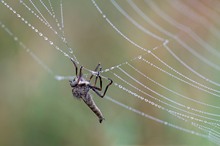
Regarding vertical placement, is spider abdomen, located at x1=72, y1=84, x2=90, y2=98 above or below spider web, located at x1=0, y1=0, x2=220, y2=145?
below

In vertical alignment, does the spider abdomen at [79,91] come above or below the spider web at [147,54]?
below

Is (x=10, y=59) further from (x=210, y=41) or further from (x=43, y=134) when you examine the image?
(x=210, y=41)

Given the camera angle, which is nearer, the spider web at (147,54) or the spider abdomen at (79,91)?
the spider abdomen at (79,91)

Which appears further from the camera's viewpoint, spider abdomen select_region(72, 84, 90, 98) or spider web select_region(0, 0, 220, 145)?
spider web select_region(0, 0, 220, 145)

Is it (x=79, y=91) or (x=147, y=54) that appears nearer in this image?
(x=79, y=91)

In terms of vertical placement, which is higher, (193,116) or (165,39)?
(165,39)

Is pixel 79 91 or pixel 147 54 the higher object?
pixel 147 54

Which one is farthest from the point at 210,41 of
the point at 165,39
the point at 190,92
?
the point at 190,92

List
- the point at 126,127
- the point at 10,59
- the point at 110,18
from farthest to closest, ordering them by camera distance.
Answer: the point at 110,18 → the point at 10,59 → the point at 126,127
